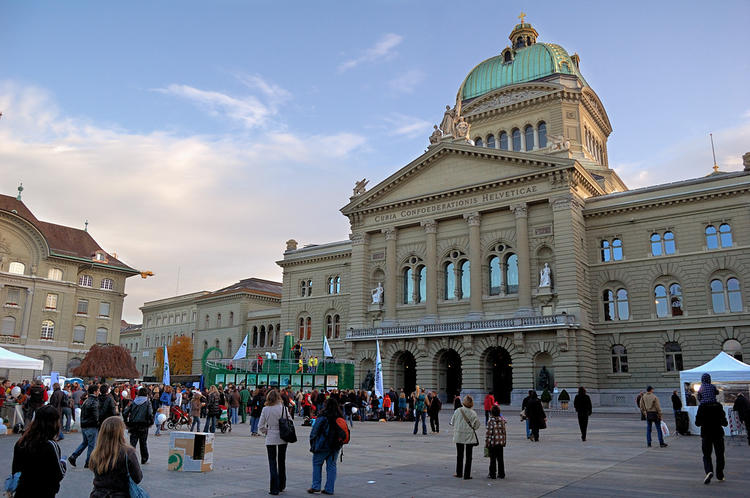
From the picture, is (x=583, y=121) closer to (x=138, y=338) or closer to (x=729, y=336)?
(x=729, y=336)

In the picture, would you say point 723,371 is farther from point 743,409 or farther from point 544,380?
point 544,380

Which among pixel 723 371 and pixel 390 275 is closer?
pixel 723 371

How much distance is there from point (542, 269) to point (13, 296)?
166 feet

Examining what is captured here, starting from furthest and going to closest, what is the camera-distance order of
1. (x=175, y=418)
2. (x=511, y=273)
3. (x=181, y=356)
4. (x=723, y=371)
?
(x=181, y=356), (x=511, y=273), (x=175, y=418), (x=723, y=371)

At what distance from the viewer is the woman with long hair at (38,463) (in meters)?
6.32

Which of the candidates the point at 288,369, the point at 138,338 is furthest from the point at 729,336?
the point at 138,338

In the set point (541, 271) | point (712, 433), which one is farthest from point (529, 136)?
point (712, 433)

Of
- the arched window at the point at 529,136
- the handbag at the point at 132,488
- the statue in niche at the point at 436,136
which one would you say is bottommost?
the handbag at the point at 132,488

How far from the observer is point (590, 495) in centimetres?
1072

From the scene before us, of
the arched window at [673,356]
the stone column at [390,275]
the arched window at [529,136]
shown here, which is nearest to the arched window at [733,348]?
the arched window at [673,356]

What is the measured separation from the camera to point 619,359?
144 ft

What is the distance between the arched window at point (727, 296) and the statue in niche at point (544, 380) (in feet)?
38.9

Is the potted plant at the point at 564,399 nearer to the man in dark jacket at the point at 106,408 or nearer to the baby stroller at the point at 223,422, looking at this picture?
the baby stroller at the point at 223,422

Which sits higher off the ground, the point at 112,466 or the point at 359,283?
the point at 359,283
